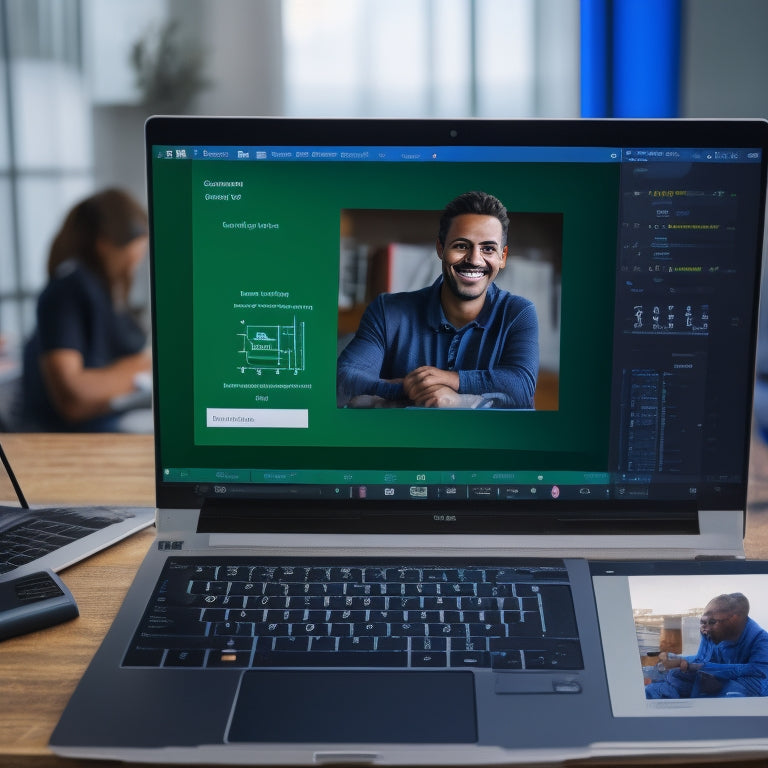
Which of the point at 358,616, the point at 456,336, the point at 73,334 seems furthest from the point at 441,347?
the point at 73,334

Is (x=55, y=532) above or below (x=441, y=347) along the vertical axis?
below

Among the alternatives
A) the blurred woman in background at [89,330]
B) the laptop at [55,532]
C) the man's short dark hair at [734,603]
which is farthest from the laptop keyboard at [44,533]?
the blurred woman in background at [89,330]

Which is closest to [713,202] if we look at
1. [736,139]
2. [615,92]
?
[736,139]

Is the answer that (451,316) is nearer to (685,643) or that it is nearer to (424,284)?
(424,284)

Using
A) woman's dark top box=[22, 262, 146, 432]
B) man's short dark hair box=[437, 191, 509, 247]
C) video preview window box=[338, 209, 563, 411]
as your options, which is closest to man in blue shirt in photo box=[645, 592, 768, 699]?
video preview window box=[338, 209, 563, 411]

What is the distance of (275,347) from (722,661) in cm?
47

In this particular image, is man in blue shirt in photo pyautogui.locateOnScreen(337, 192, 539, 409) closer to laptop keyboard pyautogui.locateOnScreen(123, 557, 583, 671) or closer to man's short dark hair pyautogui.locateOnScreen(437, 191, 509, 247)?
man's short dark hair pyautogui.locateOnScreen(437, 191, 509, 247)

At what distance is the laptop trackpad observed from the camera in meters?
0.57

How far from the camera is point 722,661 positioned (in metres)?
0.64

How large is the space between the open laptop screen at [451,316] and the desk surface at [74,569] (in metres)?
0.11

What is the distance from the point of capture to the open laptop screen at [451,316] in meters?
0.77

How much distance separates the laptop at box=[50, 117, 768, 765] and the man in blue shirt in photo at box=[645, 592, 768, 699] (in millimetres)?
18

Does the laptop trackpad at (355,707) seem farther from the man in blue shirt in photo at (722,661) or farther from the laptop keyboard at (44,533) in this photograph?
the laptop keyboard at (44,533)

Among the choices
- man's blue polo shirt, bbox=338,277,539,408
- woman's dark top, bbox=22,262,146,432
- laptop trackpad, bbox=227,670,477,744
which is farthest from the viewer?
woman's dark top, bbox=22,262,146,432
